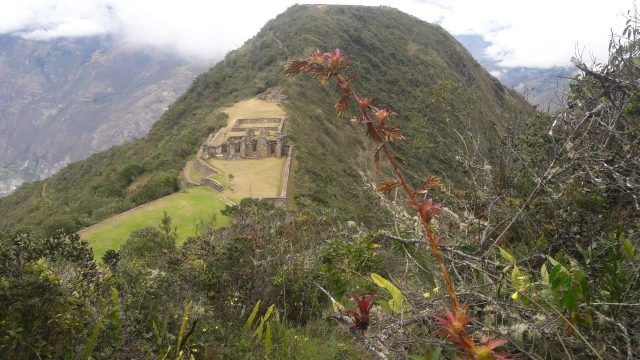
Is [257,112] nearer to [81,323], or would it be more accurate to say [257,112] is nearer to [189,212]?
[189,212]

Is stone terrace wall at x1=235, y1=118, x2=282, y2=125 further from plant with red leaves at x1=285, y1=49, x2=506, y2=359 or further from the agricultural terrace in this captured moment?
plant with red leaves at x1=285, y1=49, x2=506, y2=359

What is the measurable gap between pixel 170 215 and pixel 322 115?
24.7 meters

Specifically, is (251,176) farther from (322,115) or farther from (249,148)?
(322,115)

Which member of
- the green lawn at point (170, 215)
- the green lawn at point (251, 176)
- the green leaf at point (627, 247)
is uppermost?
the green leaf at point (627, 247)

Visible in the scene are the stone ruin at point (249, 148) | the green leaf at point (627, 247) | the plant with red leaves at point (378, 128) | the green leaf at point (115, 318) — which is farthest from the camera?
the stone ruin at point (249, 148)

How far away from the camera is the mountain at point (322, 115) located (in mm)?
21656

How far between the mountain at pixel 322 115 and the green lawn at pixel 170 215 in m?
2.13

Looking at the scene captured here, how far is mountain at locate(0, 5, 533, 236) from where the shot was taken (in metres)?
21.7

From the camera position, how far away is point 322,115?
138 feet

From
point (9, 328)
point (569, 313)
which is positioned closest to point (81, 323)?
point (9, 328)

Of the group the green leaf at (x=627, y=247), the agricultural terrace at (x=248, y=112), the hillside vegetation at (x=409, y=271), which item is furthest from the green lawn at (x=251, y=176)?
the green leaf at (x=627, y=247)

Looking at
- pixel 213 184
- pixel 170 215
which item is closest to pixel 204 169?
pixel 213 184

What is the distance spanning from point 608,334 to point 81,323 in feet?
9.61

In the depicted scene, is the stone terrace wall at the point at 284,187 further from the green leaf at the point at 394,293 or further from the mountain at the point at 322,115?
the green leaf at the point at 394,293
